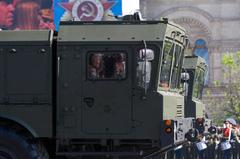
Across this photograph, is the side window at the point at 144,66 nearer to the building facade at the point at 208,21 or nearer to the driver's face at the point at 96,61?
the driver's face at the point at 96,61

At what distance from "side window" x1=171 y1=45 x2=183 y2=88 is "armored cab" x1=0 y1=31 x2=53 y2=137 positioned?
94.9 inches

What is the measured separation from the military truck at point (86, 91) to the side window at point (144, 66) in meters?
0.09

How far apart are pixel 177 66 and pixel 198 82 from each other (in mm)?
7103

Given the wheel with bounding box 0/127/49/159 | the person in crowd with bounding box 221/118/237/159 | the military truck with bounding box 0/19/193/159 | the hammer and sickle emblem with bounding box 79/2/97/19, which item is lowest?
the person in crowd with bounding box 221/118/237/159

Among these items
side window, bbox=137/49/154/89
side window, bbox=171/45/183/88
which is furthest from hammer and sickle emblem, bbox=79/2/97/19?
side window, bbox=137/49/154/89

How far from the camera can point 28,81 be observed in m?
12.1

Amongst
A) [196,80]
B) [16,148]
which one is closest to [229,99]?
[196,80]

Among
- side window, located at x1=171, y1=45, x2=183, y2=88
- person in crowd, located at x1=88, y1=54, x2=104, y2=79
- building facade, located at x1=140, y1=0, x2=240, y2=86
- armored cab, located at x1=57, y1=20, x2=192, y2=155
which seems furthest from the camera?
building facade, located at x1=140, y1=0, x2=240, y2=86

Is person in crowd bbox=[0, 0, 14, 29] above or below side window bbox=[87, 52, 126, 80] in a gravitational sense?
above

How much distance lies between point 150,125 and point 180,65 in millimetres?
1861

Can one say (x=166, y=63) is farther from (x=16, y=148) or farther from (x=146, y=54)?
(x=16, y=148)

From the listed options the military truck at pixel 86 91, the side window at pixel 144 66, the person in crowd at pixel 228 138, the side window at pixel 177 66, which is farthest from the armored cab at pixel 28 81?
the person in crowd at pixel 228 138

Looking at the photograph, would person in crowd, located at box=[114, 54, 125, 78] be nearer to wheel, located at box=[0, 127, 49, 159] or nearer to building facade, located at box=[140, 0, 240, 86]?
wheel, located at box=[0, 127, 49, 159]

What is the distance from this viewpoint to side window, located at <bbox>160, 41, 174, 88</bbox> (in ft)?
40.2
